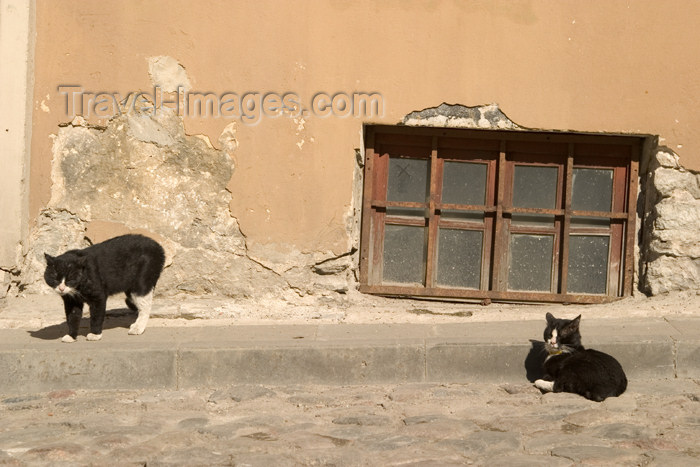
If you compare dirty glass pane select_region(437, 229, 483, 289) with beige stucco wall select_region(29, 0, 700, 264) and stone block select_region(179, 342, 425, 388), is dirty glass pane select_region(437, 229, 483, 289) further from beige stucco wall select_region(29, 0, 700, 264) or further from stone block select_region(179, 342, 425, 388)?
stone block select_region(179, 342, 425, 388)

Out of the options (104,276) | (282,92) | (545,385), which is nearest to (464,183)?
(282,92)

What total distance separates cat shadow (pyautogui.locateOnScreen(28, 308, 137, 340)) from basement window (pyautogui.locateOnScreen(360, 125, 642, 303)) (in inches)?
73.1

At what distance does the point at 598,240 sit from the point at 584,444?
3246 millimetres

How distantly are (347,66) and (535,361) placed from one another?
2706 mm

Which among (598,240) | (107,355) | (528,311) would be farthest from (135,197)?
(598,240)

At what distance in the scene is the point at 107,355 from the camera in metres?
6.38

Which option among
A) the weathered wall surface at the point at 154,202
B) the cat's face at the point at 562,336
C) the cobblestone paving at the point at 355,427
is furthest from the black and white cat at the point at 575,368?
the weathered wall surface at the point at 154,202

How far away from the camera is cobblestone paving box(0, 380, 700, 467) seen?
16.0 feet

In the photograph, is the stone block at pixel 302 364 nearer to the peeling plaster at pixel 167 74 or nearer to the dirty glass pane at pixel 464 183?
the dirty glass pane at pixel 464 183

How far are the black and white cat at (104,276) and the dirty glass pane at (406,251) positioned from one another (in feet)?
6.21

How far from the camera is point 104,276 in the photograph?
6.76m

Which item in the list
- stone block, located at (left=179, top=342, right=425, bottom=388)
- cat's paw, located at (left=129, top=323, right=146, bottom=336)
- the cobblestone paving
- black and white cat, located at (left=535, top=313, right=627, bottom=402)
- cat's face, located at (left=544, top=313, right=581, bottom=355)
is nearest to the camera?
the cobblestone paving

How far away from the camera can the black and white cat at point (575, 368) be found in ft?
19.5

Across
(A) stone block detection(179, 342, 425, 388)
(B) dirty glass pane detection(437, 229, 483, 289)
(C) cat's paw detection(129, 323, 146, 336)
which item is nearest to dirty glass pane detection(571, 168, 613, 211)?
(B) dirty glass pane detection(437, 229, 483, 289)
